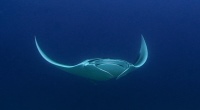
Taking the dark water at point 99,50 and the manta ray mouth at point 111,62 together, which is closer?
the manta ray mouth at point 111,62

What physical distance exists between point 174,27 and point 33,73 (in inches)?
142

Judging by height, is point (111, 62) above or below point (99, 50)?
below

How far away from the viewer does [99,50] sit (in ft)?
21.3

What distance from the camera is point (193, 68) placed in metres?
6.71

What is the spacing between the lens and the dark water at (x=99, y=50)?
6.35m

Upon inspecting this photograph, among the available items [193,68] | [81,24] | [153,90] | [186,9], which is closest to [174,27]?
[186,9]

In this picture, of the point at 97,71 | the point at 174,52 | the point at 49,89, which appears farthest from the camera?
the point at 174,52

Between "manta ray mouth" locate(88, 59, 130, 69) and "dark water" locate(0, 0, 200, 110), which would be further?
"dark water" locate(0, 0, 200, 110)

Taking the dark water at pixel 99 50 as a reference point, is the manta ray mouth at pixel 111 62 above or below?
below

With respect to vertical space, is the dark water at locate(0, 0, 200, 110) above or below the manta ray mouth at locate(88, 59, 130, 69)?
above

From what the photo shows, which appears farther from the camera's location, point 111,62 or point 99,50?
point 99,50

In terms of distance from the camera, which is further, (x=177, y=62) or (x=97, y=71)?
(x=177, y=62)

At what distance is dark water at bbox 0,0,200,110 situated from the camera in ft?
20.8

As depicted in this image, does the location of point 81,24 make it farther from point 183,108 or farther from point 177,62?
point 183,108
